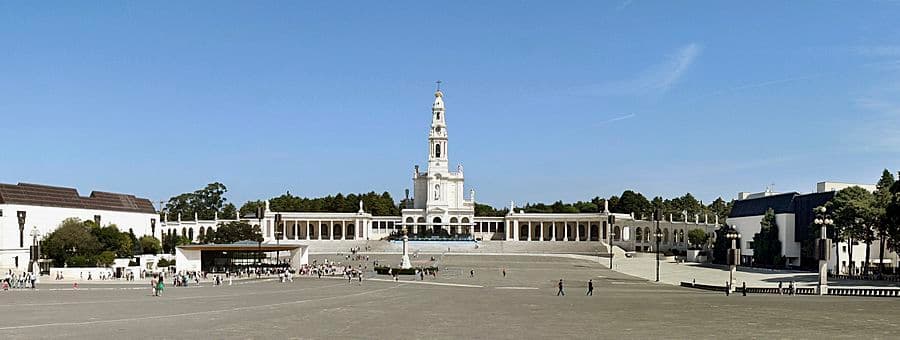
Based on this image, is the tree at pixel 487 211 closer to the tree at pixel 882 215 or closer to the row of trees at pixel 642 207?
the row of trees at pixel 642 207

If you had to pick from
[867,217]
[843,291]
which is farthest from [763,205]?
[843,291]

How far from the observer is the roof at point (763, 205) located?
90.8 m

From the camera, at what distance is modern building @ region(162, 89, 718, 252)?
137125mm

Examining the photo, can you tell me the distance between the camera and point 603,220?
5231 inches

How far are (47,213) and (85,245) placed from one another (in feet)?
57.0

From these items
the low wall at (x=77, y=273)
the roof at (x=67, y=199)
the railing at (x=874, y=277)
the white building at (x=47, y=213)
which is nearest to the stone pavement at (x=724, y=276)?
the railing at (x=874, y=277)

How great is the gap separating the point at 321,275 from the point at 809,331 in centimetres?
4664

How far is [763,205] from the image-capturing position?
317ft

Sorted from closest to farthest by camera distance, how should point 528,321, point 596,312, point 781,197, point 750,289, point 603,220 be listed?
point 528,321, point 596,312, point 750,289, point 781,197, point 603,220

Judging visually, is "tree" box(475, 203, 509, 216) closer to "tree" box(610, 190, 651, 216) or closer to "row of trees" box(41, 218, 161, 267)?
"tree" box(610, 190, 651, 216)

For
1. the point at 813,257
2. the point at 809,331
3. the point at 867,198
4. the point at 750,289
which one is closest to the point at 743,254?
the point at 813,257

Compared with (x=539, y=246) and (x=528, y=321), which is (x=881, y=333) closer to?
(x=528, y=321)

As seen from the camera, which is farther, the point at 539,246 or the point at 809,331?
the point at 539,246

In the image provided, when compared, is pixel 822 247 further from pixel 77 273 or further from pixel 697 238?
pixel 697 238
